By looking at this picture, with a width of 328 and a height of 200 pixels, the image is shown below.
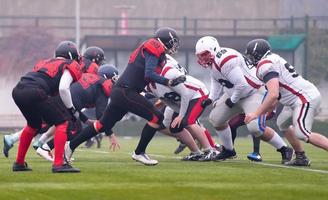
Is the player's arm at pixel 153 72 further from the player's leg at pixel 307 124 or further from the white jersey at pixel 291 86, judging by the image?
the player's leg at pixel 307 124

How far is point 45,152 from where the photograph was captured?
17.5 meters

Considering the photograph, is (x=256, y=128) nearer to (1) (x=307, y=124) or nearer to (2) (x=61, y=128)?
(1) (x=307, y=124)

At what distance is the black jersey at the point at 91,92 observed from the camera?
1769cm

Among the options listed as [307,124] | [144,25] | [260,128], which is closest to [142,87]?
[260,128]

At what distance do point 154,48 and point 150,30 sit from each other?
38.1 metres

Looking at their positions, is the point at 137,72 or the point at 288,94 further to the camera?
the point at 288,94

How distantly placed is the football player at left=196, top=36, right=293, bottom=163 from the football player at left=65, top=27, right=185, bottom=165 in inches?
31.4

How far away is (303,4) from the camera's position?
2143 inches

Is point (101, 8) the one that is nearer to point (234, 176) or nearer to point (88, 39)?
point (88, 39)

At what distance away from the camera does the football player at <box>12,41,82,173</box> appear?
14164 mm

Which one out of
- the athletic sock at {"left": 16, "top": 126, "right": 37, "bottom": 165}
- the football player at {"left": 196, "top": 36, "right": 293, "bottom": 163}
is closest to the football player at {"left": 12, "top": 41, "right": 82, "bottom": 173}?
the athletic sock at {"left": 16, "top": 126, "right": 37, "bottom": 165}

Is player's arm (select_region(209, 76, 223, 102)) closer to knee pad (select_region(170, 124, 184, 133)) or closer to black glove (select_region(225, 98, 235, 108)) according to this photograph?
black glove (select_region(225, 98, 235, 108))

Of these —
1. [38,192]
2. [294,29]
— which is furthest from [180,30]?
[38,192]

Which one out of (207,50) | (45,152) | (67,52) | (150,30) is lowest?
(150,30)
